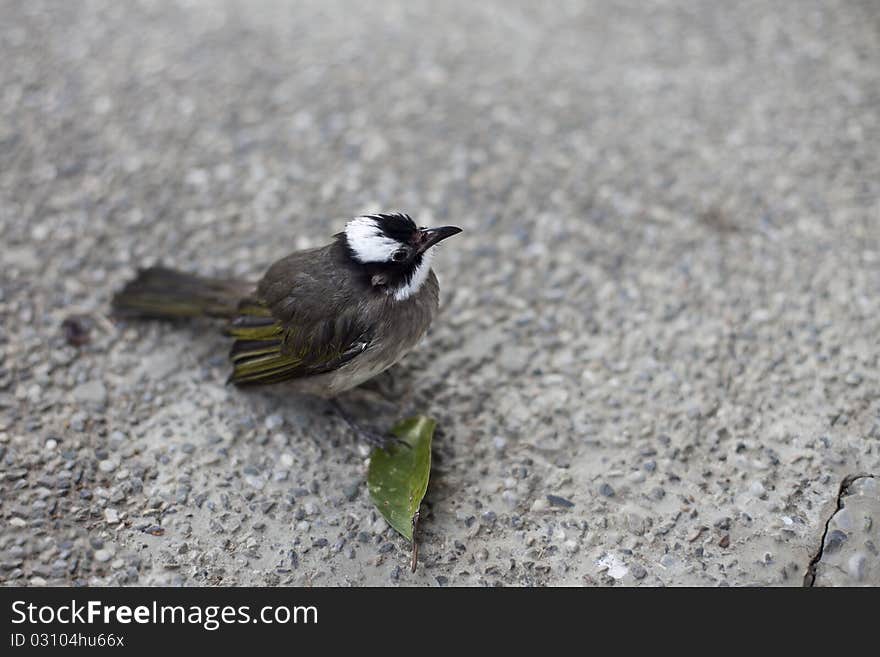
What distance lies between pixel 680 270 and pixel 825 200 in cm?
101

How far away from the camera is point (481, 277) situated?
4457mm

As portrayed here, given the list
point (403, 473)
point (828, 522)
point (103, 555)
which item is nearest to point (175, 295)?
point (103, 555)

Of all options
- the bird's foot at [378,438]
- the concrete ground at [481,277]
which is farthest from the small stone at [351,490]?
the bird's foot at [378,438]

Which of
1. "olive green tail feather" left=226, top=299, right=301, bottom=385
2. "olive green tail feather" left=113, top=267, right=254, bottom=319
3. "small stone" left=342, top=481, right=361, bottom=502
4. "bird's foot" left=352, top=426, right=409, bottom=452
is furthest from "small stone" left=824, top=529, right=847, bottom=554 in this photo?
"olive green tail feather" left=113, top=267, right=254, bottom=319

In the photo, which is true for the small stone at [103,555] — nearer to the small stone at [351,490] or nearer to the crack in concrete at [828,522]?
the small stone at [351,490]

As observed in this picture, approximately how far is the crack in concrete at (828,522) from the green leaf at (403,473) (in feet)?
4.74

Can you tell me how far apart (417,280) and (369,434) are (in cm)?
70

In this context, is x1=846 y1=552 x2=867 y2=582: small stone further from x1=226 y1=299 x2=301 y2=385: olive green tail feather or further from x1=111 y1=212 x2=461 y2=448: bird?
x1=226 y1=299 x2=301 y2=385: olive green tail feather

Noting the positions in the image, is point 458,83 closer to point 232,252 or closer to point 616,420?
point 232,252

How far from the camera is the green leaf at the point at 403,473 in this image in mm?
3266

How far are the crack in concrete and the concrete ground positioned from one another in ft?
0.04

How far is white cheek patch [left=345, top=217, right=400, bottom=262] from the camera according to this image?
3.36 m

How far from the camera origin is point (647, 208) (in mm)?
4758

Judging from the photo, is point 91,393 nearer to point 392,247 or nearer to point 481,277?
point 392,247
